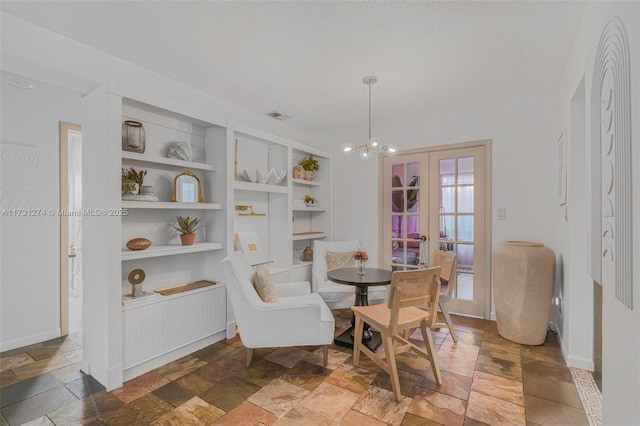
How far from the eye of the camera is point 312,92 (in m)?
3.23

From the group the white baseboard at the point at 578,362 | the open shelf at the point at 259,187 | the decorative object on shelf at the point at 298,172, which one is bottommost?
the white baseboard at the point at 578,362

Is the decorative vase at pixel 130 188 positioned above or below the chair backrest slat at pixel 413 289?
above

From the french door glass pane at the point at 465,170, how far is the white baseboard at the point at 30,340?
476 cm

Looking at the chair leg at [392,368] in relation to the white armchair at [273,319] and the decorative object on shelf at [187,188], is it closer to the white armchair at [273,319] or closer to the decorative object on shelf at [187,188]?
the white armchair at [273,319]

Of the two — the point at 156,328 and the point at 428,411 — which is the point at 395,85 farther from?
the point at 156,328

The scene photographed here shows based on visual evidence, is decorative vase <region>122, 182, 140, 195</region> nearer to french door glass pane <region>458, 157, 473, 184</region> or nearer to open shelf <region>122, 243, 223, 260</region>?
open shelf <region>122, 243, 223, 260</region>

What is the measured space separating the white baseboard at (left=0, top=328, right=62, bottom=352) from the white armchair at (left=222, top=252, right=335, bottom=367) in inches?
85.2

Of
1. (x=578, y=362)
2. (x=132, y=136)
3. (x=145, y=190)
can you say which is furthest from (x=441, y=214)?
(x=132, y=136)

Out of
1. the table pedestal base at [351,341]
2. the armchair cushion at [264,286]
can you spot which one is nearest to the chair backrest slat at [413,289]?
the table pedestal base at [351,341]

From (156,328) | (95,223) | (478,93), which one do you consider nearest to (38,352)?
(156,328)

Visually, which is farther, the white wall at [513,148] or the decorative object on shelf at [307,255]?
the decorative object on shelf at [307,255]

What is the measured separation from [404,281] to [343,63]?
1.83m

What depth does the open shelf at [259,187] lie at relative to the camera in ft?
10.8

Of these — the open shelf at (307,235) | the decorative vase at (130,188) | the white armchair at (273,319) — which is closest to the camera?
the white armchair at (273,319)
